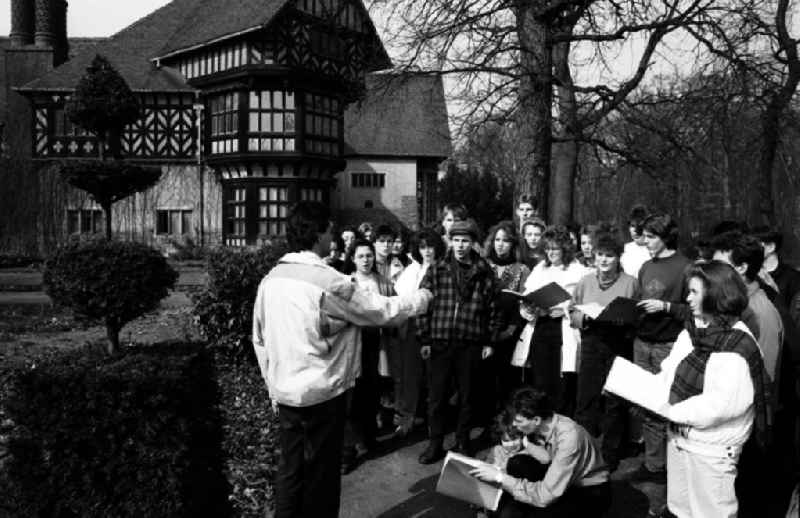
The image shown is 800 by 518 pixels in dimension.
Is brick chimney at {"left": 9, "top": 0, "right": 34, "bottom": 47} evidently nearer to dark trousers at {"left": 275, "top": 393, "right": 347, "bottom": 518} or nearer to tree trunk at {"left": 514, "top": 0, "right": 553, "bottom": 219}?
tree trunk at {"left": 514, "top": 0, "right": 553, "bottom": 219}

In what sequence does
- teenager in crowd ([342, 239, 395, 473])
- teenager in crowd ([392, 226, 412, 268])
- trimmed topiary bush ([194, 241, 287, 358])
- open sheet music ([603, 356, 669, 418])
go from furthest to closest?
trimmed topiary bush ([194, 241, 287, 358]) < teenager in crowd ([392, 226, 412, 268]) < teenager in crowd ([342, 239, 395, 473]) < open sheet music ([603, 356, 669, 418])

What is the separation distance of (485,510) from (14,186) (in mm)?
32556

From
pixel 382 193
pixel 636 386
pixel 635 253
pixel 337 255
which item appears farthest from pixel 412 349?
pixel 382 193

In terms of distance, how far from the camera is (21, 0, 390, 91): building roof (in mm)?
28000

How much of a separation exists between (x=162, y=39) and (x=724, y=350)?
34.3 metres

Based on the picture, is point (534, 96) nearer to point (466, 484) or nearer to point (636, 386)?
point (636, 386)

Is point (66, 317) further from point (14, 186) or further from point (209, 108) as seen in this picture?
point (14, 186)

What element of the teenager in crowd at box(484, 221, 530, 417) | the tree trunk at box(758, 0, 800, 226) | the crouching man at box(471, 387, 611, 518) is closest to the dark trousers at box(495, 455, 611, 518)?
the crouching man at box(471, 387, 611, 518)

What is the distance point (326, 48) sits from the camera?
28.8 metres

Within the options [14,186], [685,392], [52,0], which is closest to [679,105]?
[685,392]

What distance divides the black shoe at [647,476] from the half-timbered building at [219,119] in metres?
22.6

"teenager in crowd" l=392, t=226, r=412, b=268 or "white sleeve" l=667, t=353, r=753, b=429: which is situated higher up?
"teenager in crowd" l=392, t=226, r=412, b=268

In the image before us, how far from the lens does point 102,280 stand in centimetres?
538

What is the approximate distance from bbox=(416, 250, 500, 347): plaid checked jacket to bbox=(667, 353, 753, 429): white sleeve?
2.31 metres
